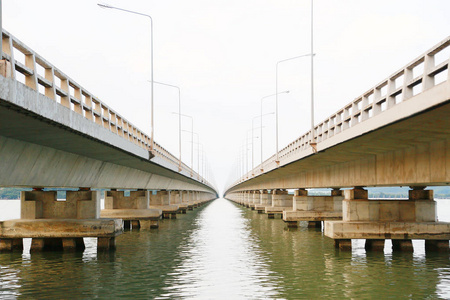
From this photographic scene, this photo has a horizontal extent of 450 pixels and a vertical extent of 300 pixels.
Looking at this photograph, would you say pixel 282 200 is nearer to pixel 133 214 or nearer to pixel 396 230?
pixel 133 214

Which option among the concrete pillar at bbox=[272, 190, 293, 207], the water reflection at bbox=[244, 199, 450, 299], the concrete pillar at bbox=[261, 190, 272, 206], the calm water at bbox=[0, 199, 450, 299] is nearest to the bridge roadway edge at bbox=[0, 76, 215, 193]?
the calm water at bbox=[0, 199, 450, 299]

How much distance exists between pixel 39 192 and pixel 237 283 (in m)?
12.8

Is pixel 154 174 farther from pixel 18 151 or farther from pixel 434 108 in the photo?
pixel 434 108

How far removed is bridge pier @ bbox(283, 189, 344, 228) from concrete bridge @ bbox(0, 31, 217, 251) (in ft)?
42.1

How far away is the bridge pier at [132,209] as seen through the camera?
43.1 m

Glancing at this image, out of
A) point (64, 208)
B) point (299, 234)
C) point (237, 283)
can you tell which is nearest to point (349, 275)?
point (237, 283)

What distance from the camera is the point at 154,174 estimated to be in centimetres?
4956

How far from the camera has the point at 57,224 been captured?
25641 mm

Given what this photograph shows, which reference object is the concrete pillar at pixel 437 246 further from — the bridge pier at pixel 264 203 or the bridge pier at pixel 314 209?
the bridge pier at pixel 264 203


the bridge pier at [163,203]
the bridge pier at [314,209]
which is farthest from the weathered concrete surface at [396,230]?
the bridge pier at [163,203]

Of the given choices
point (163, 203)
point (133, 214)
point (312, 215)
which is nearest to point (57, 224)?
point (133, 214)

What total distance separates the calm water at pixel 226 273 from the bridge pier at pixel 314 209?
12832 mm

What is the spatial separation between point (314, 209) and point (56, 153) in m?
28.1

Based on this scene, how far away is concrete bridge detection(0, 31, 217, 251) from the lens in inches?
592
